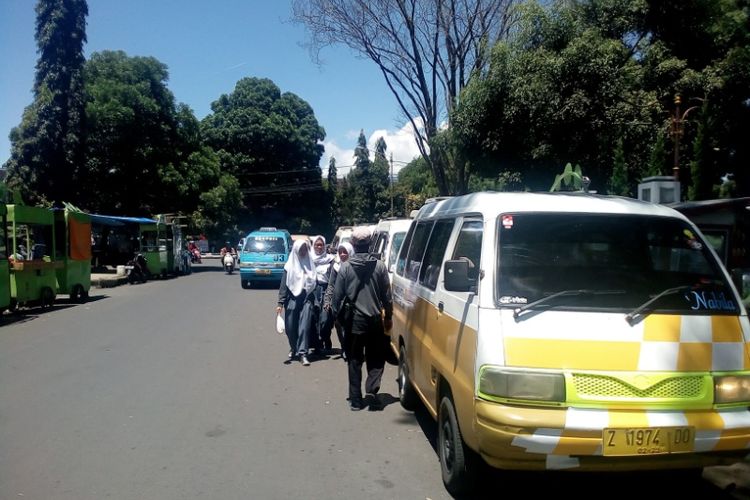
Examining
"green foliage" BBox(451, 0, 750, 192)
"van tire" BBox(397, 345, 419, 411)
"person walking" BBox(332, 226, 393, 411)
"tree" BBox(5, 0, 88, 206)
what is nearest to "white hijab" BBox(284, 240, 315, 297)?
"person walking" BBox(332, 226, 393, 411)

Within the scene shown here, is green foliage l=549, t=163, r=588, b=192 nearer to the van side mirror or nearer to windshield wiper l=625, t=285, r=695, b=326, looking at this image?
windshield wiper l=625, t=285, r=695, b=326

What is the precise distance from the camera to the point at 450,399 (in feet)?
14.1

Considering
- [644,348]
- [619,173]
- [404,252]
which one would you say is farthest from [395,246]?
[619,173]

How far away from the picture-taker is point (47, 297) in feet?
51.8

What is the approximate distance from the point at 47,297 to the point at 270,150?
117 ft

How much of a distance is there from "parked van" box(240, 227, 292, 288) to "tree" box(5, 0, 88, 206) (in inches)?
486

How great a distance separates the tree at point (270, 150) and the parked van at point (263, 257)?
87.2 feet

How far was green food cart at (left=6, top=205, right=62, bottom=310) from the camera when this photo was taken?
1414cm

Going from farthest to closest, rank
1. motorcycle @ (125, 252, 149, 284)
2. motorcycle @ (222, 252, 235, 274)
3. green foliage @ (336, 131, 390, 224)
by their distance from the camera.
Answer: green foliage @ (336, 131, 390, 224) < motorcycle @ (222, 252, 235, 274) < motorcycle @ (125, 252, 149, 284)

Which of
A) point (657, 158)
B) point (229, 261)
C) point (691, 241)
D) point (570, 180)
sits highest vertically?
point (657, 158)

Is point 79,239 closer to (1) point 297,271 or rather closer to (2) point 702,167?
(1) point 297,271

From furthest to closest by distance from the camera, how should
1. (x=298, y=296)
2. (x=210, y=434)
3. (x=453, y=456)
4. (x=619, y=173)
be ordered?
(x=619, y=173)
(x=298, y=296)
(x=210, y=434)
(x=453, y=456)

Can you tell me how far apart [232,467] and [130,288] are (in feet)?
66.1

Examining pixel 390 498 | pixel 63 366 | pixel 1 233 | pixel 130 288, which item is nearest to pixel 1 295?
pixel 1 233
